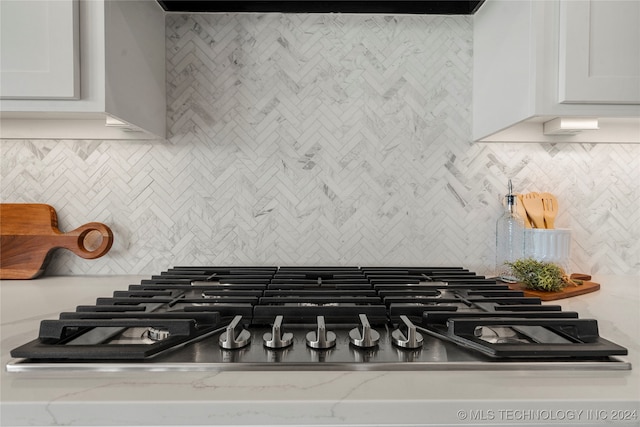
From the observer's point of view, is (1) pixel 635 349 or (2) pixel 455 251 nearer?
(1) pixel 635 349

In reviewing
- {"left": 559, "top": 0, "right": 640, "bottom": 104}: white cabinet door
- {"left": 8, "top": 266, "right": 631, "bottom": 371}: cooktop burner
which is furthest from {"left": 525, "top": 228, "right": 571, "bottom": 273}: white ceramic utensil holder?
{"left": 559, "top": 0, "right": 640, "bottom": 104}: white cabinet door

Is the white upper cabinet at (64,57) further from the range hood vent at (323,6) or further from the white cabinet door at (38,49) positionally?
the range hood vent at (323,6)

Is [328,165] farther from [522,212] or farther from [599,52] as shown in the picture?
[599,52]

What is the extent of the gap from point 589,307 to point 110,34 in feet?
4.14

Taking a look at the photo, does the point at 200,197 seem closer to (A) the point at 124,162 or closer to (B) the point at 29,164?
(A) the point at 124,162

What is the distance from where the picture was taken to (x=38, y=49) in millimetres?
951

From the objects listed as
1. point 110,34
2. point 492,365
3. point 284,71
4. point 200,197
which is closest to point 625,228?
point 492,365

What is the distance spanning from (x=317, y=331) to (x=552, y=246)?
2.86ft

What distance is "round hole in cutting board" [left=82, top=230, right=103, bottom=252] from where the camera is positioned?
1341 mm

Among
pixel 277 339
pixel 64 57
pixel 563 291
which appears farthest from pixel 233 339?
pixel 563 291

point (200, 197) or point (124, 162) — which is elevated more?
point (124, 162)

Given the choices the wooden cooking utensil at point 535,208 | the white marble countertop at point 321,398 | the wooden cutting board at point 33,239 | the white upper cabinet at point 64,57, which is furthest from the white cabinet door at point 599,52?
the wooden cutting board at point 33,239

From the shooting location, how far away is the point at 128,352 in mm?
615

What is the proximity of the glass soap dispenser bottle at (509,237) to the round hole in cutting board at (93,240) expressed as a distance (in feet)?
3.98
